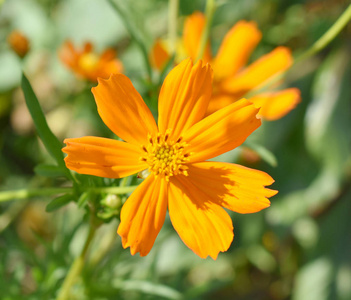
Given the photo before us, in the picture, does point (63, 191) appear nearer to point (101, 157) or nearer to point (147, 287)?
point (101, 157)

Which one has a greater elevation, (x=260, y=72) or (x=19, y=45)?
(x=19, y=45)

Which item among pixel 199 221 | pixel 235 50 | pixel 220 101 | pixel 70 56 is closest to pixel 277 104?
pixel 220 101

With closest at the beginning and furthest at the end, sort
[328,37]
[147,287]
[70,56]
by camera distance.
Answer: [328,37] → [147,287] → [70,56]

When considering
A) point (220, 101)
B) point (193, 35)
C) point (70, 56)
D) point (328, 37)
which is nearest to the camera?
point (328, 37)

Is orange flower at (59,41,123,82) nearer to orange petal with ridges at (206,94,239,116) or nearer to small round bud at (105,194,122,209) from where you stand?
orange petal with ridges at (206,94,239,116)

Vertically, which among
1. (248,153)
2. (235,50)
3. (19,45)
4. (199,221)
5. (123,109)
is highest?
(19,45)

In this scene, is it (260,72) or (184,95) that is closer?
(184,95)
